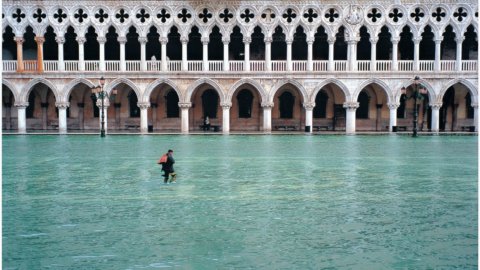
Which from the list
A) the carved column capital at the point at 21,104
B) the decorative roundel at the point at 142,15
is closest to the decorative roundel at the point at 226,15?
the decorative roundel at the point at 142,15

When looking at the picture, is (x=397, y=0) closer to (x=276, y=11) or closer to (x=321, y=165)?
(x=276, y=11)

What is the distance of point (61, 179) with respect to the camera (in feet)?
50.5

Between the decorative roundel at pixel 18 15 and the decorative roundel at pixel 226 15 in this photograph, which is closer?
the decorative roundel at pixel 226 15

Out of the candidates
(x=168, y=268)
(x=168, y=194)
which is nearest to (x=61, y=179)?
(x=168, y=194)

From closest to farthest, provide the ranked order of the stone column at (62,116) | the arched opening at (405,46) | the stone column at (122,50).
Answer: the stone column at (122,50)
the stone column at (62,116)
the arched opening at (405,46)

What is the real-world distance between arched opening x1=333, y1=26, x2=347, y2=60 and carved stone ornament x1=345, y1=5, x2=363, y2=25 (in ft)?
5.64

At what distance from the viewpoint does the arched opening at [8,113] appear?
131 ft

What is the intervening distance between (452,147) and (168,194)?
1665 cm

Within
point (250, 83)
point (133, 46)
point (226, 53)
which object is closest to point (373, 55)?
point (250, 83)

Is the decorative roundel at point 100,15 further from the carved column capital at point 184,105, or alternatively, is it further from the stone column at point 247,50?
the stone column at point 247,50

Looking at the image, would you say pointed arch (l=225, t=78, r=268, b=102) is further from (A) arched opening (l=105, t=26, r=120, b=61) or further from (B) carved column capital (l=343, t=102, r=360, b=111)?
(A) arched opening (l=105, t=26, r=120, b=61)

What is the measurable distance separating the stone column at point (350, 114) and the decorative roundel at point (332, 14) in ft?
16.3

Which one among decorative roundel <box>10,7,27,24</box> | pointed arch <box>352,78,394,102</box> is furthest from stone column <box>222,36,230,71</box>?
decorative roundel <box>10,7,27,24</box>

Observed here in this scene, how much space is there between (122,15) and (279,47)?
9924 mm
